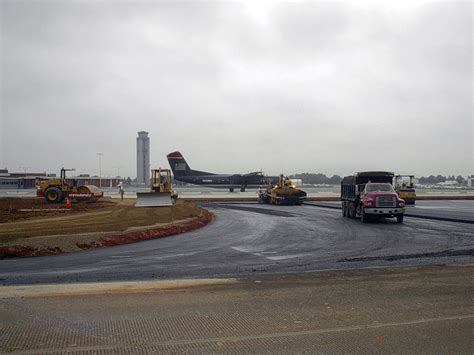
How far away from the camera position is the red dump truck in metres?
24.3

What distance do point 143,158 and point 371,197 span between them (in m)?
118

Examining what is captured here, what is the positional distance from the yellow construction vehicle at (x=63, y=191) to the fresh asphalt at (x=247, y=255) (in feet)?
62.2

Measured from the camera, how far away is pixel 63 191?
1433 inches

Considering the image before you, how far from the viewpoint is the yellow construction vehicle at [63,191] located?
3600cm

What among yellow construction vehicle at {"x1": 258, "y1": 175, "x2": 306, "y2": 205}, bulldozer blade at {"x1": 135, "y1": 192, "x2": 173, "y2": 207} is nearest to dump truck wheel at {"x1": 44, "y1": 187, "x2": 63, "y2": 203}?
bulldozer blade at {"x1": 135, "y1": 192, "x2": 173, "y2": 207}

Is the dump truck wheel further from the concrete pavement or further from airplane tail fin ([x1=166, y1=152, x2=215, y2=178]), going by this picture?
airplane tail fin ([x1=166, y1=152, x2=215, y2=178])

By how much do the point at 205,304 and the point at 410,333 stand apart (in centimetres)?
328

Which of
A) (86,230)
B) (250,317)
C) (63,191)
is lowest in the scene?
(250,317)

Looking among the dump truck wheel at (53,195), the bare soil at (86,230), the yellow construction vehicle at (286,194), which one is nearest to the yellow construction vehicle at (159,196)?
the bare soil at (86,230)

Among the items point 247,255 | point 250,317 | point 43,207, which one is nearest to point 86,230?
point 247,255

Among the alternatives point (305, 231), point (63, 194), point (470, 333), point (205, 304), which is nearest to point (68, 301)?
point (205, 304)

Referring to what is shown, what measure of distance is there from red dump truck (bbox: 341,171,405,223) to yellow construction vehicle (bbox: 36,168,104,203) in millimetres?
19914

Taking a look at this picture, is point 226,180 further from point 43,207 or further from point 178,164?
point 43,207

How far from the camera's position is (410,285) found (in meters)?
9.32
